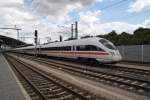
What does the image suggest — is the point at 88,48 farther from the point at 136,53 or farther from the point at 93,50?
the point at 136,53

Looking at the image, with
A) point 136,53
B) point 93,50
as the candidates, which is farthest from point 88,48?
point 136,53

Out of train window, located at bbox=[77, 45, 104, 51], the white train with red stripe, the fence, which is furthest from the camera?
the fence

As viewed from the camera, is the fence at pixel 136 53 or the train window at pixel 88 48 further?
the fence at pixel 136 53

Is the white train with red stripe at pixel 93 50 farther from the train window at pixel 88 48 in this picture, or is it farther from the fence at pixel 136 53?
the fence at pixel 136 53

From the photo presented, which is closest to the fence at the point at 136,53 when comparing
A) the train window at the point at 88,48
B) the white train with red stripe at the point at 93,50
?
the white train with red stripe at the point at 93,50

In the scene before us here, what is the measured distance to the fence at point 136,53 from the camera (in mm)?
28716

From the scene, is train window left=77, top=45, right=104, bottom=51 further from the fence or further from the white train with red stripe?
the fence

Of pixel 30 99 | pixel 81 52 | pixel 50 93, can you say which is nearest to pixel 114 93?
pixel 50 93

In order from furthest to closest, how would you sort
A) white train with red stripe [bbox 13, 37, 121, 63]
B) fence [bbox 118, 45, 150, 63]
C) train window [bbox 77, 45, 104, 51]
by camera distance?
fence [bbox 118, 45, 150, 63] → train window [bbox 77, 45, 104, 51] → white train with red stripe [bbox 13, 37, 121, 63]

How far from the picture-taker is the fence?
2872 cm

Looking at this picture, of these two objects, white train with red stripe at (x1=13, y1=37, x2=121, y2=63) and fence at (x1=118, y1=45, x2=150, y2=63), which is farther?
fence at (x1=118, y1=45, x2=150, y2=63)

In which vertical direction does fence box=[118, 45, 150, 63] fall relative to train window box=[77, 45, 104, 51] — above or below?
below

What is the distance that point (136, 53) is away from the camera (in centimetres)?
3053

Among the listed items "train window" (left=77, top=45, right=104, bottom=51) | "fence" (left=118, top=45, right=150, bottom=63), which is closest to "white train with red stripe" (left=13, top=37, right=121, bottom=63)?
"train window" (left=77, top=45, right=104, bottom=51)
